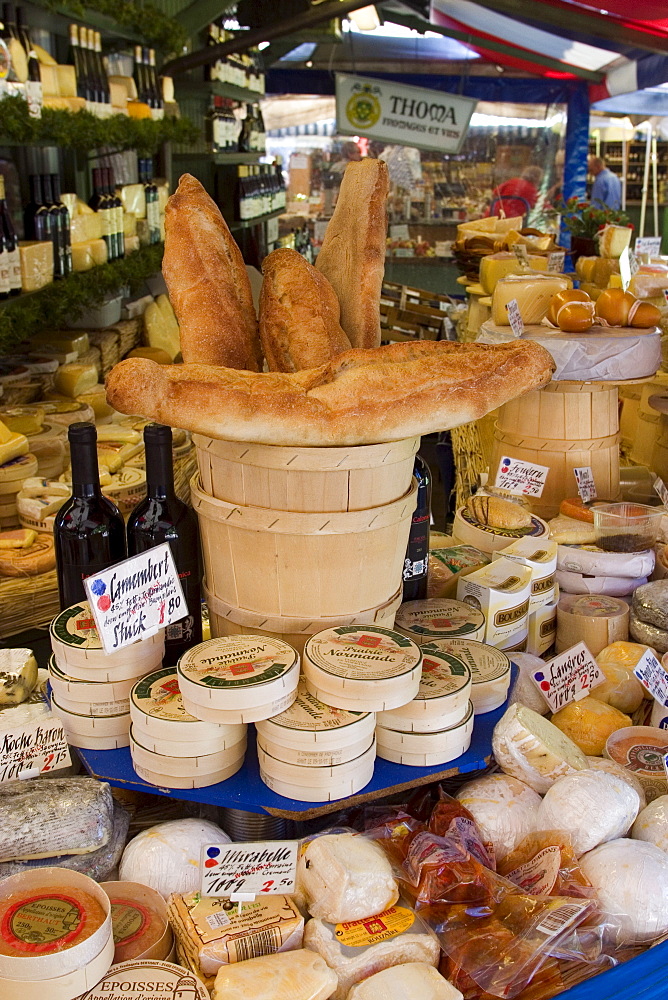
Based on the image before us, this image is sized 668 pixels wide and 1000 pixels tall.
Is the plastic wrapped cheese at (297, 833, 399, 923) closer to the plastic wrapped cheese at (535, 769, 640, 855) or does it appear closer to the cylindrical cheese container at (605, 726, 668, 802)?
the plastic wrapped cheese at (535, 769, 640, 855)

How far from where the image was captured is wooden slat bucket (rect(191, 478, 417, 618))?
136 cm

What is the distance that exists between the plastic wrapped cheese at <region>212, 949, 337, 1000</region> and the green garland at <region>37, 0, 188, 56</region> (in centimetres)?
320

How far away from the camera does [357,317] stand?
5.44 ft

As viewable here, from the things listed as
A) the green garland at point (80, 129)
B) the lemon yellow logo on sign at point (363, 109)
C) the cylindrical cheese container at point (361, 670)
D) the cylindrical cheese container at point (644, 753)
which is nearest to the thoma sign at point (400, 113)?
the lemon yellow logo on sign at point (363, 109)

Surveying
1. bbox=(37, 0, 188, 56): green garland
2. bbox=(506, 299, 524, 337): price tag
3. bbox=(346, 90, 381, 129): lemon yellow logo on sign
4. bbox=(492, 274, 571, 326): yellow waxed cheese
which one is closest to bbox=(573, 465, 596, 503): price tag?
bbox=(506, 299, 524, 337): price tag

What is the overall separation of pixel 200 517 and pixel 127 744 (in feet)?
1.27

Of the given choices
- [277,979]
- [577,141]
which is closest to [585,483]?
[277,979]

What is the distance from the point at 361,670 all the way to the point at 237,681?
183 millimetres

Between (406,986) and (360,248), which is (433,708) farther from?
(360,248)

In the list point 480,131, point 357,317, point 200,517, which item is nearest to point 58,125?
point 357,317

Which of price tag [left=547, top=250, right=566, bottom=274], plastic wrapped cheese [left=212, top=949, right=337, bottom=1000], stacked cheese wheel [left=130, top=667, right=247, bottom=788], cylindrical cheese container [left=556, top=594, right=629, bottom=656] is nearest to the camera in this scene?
plastic wrapped cheese [left=212, top=949, right=337, bottom=1000]

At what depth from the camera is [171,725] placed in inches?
49.9

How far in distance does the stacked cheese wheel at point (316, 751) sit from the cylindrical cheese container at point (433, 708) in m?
0.06

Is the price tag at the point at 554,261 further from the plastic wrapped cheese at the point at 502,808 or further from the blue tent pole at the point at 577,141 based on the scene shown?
the blue tent pole at the point at 577,141
